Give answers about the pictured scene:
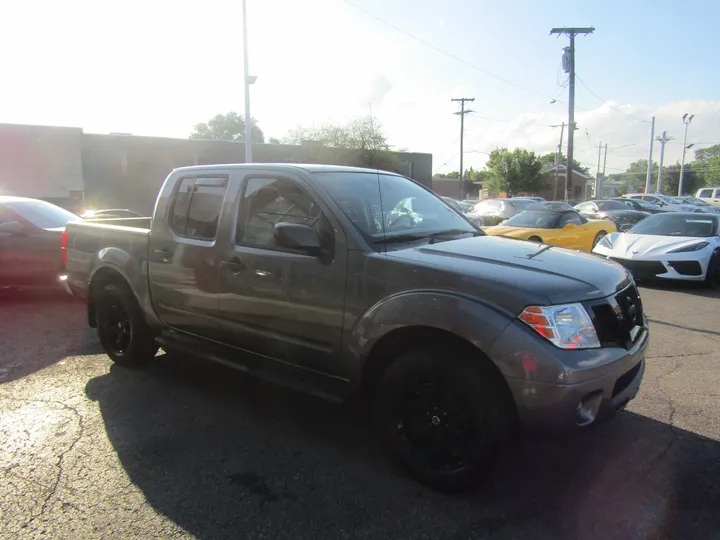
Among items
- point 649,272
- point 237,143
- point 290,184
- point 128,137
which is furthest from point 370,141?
point 290,184

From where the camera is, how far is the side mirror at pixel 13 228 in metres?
7.00

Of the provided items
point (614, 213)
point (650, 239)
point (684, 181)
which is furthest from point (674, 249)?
point (684, 181)

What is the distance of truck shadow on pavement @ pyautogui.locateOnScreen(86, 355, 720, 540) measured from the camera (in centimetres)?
254

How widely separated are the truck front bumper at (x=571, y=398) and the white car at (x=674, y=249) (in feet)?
23.7

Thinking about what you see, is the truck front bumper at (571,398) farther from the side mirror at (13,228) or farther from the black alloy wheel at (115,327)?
the side mirror at (13,228)

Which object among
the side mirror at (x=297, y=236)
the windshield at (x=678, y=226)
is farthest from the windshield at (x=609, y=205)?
the side mirror at (x=297, y=236)

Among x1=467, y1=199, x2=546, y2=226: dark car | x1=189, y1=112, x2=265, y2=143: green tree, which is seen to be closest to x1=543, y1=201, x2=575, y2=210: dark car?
x1=467, y1=199, x2=546, y2=226: dark car

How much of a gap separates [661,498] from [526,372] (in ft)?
3.85

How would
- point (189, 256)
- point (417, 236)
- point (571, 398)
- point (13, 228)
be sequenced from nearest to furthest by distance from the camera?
point (571, 398) → point (417, 236) → point (189, 256) → point (13, 228)

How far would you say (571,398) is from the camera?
2443mm

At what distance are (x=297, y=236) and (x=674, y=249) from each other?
8298mm

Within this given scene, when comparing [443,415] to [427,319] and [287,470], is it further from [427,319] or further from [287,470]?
[287,470]

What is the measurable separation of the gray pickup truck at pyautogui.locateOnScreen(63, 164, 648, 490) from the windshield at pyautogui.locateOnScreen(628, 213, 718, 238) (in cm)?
734

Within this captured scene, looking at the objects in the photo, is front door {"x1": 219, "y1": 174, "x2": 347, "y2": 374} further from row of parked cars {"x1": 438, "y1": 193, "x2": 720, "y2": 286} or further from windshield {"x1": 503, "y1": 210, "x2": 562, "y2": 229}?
windshield {"x1": 503, "y1": 210, "x2": 562, "y2": 229}
